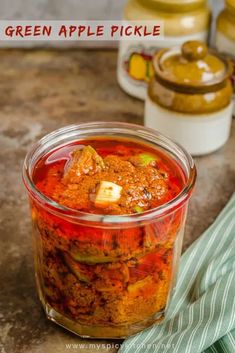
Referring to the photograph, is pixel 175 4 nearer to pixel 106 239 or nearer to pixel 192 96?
pixel 192 96

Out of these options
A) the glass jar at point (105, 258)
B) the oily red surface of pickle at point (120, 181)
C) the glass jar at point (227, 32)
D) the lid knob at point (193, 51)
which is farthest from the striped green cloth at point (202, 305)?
the glass jar at point (227, 32)

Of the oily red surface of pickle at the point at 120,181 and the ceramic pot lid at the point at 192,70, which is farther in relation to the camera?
the ceramic pot lid at the point at 192,70

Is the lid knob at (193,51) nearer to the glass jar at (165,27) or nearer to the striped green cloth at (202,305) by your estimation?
the glass jar at (165,27)

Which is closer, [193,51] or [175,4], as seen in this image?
[193,51]

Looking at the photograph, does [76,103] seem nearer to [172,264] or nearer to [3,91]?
[3,91]

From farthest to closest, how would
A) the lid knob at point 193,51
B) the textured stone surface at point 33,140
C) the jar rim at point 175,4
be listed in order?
the jar rim at point 175,4
the lid knob at point 193,51
the textured stone surface at point 33,140

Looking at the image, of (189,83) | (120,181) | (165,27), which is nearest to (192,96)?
(189,83)
